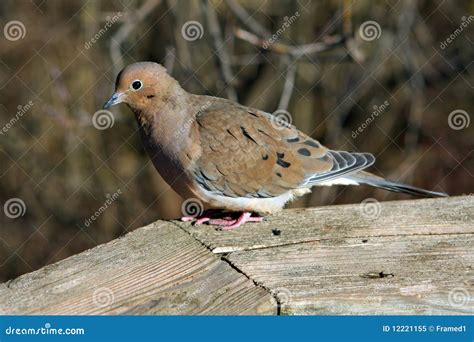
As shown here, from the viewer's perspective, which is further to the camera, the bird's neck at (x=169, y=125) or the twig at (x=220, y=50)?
the twig at (x=220, y=50)

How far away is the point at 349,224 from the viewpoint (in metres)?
3.43

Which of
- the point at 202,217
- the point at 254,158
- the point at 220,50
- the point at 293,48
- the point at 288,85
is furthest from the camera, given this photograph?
the point at 288,85

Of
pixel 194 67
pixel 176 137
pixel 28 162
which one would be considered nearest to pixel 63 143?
pixel 28 162

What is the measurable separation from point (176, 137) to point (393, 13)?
2.84 m

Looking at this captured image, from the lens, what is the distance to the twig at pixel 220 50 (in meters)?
5.73

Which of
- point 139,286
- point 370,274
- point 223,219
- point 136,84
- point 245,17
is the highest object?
point 245,17

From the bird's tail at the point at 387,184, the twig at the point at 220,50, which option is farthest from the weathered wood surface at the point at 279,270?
the twig at the point at 220,50

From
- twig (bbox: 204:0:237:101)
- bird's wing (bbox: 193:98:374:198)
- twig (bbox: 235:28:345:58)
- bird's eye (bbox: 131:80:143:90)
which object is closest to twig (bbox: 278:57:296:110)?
twig (bbox: 235:28:345:58)

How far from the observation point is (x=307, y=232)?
335 centimetres

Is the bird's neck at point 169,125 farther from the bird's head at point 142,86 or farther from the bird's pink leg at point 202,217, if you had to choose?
the bird's pink leg at point 202,217

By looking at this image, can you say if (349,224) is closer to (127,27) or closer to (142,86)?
(142,86)

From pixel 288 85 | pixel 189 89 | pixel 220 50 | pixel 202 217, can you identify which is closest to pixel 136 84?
pixel 202 217

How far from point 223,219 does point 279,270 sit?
3.38ft

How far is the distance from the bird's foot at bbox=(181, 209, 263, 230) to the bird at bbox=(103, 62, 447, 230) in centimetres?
4
